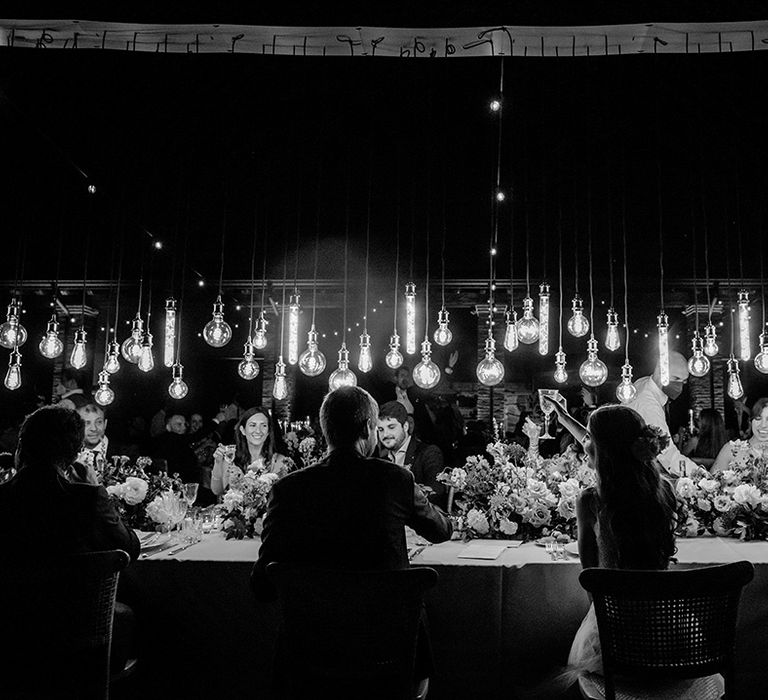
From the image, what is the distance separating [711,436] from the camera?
6992 millimetres

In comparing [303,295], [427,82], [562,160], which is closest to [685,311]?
[562,160]

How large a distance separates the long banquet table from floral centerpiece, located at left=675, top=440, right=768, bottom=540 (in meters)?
0.41

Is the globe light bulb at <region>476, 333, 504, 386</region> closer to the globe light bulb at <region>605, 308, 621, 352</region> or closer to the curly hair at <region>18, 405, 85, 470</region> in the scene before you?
the globe light bulb at <region>605, 308, 621, 352</region>

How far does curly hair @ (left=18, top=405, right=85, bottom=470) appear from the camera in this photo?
247cm

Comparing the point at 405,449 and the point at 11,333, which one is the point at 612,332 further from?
the point at 11,333

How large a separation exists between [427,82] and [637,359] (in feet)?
24.1

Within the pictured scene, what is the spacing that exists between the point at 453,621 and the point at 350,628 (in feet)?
3.82

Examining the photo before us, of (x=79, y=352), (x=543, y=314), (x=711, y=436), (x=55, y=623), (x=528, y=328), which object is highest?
(x=543, y=314)

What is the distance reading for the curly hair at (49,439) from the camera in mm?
2469

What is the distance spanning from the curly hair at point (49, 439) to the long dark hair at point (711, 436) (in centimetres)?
645

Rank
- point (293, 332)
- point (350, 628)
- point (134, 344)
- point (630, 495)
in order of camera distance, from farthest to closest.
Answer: point (293, 332) → point (134, 344) → point (630, 495) → point (350, 628)

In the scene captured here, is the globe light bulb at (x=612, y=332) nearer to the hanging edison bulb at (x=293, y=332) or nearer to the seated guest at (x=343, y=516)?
the hanging edison bulb at (x=293, y=332)

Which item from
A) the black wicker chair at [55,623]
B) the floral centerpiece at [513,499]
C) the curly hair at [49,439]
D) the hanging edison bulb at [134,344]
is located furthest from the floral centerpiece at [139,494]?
the hanging edison bulb at [134,344]

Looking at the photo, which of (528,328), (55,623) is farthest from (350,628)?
(528,328)
